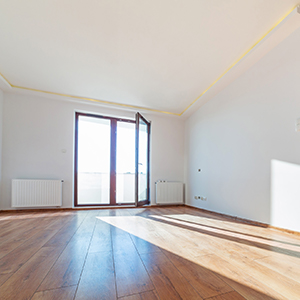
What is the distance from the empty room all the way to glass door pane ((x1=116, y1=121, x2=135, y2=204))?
4 cm

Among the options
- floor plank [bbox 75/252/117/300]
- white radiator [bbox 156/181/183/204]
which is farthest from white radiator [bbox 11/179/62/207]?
floor plank [bbox 75/252/117/300]

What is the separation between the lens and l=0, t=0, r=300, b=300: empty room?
132 cm

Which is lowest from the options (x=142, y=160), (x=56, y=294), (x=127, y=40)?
(x=56, y=294)

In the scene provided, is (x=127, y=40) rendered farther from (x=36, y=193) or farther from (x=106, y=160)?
(x=36, y=193)

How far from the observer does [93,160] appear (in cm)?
473

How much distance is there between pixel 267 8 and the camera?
1.98 metres

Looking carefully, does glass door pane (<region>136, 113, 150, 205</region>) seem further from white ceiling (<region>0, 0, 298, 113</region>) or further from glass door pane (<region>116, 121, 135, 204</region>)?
white ceiling (<region>0, 0, 298, 113</region>)

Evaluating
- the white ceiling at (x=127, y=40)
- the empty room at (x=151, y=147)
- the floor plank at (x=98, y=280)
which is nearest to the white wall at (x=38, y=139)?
the empty room at (x=151, y=147)

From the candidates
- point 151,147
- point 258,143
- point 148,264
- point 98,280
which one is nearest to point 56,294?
point 98,280

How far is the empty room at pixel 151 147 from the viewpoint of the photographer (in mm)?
1322

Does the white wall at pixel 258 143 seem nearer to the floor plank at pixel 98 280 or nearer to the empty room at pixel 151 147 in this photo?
the empty room at pixel 151 147

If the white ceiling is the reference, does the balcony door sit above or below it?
below

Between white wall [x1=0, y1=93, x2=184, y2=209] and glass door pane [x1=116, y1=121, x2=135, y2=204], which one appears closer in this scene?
white wall [x1=0, y1=93, x2=184, y2=209]

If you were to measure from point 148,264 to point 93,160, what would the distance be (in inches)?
146
